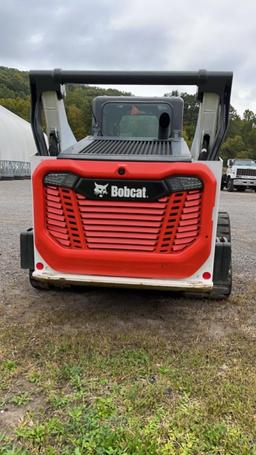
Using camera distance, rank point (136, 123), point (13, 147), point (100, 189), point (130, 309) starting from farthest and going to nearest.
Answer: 1. point (13, 147)
2. point (136, 123)
3. point (130, 309)
4. point (100, 189)

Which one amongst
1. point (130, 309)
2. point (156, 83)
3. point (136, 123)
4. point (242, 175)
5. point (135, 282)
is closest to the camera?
point (135, 282)

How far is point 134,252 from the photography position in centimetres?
A: 337

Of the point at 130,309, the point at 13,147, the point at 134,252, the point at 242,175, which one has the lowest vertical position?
the point at 13,147

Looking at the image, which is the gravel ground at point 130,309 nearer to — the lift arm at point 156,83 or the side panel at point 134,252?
the side panel at point 134,252

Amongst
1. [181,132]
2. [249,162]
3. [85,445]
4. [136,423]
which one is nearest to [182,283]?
[136,423]

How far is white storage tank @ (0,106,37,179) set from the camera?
3219cm

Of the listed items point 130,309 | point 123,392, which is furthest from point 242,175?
point 123,392

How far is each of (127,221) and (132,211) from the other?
0.29 ft

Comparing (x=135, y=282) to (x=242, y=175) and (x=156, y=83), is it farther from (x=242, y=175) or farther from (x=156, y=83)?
(x=242, y=175)

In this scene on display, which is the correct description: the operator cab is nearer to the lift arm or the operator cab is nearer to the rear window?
the rear window

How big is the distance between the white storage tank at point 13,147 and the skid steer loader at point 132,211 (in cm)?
2878

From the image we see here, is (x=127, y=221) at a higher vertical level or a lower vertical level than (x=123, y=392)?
higher

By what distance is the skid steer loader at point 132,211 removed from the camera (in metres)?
3.27

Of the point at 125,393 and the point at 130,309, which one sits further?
the point at 130,309
